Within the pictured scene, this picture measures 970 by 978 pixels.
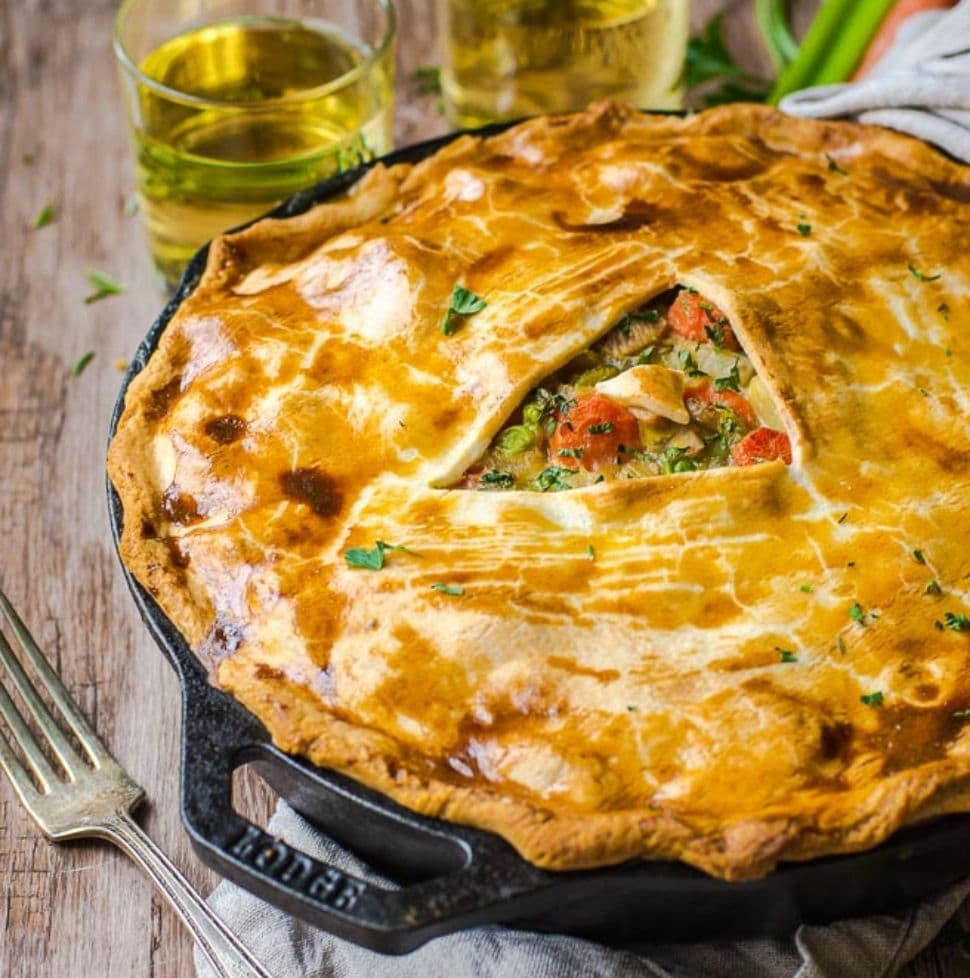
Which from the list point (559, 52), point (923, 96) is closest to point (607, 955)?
point (923, 96)

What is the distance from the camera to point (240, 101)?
397 cm

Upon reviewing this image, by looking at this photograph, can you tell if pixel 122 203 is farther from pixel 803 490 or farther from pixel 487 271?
pixel 803 490

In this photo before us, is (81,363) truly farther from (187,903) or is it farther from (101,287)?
(187,903)

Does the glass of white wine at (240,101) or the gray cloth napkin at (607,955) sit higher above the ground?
the glass of white wine at (240,101)

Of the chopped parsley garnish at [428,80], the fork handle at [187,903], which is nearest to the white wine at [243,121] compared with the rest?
the chopped parsley garnish at [428,80]

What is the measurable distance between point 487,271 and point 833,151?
0.98 metres

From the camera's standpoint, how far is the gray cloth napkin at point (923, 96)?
140 inches

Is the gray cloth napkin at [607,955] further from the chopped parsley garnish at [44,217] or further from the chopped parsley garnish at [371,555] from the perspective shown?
the chopped parsley garnish at [44,217]

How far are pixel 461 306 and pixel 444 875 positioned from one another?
3.96ft

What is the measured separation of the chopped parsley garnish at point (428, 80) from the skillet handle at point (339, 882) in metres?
2.99

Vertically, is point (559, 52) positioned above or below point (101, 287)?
above

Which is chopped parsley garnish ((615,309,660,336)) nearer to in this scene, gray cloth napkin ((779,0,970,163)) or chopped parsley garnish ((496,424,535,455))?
chopped parsley garnish ((496,424,535,455))

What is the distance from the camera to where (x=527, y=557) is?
265 centimetres

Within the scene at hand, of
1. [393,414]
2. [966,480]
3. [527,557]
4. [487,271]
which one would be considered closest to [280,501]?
[393,414]
